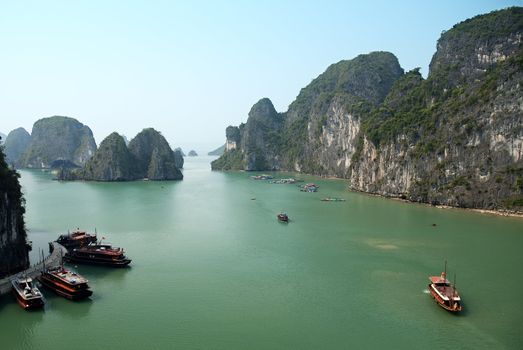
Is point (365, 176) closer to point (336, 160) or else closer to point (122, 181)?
point (336, 160)

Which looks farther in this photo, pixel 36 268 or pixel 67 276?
→ pixel 36 268

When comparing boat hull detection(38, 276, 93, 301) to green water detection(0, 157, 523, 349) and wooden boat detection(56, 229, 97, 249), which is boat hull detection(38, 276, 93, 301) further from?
wooden boat detection(56, 229, 97, 249)

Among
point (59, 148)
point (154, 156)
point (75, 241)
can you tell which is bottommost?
point (75, 241)

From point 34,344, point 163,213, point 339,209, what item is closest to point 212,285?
point 34,344

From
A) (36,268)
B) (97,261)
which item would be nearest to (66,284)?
(36,268)

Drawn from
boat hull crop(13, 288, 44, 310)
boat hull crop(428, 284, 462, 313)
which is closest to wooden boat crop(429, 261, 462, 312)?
boat hull crop(428, 284, 462, 313)

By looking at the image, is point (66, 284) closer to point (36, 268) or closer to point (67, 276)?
point (67, 276)

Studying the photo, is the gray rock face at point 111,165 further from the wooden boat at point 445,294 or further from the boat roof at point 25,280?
the wooden boat at point 445,294
